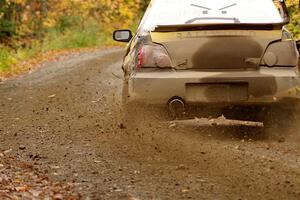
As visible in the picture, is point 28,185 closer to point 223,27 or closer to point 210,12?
point 223,27

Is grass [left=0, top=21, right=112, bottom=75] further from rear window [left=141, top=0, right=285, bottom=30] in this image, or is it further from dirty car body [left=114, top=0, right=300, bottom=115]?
dirty car body [left=114, top=0, right=300, bottom=115]

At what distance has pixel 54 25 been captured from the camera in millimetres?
30531

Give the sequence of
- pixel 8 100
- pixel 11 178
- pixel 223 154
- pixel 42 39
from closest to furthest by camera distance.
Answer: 1. pixel 11 178
2. pixel 223 154
3. pixel 8 100
4. pixel 42 39

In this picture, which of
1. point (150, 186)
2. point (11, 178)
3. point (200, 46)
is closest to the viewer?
point (150, 186)

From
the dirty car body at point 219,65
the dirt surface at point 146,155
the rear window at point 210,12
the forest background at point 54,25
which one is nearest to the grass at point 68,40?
the forest background at point 54,25

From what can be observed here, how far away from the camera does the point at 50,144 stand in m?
6.68

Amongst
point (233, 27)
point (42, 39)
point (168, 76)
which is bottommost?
point (42, 39)

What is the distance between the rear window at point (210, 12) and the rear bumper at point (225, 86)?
0.59 m

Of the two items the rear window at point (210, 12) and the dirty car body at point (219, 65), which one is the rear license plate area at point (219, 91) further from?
the rear window at point (210, 12)

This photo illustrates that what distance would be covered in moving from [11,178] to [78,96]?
20.0ft

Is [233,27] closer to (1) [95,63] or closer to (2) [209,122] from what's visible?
(2) [209,122]

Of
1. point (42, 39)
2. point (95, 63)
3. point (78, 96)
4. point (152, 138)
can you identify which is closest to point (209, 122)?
point (152, 138)

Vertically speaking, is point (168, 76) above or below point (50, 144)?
above

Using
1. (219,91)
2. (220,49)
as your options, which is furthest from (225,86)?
(220,49)
